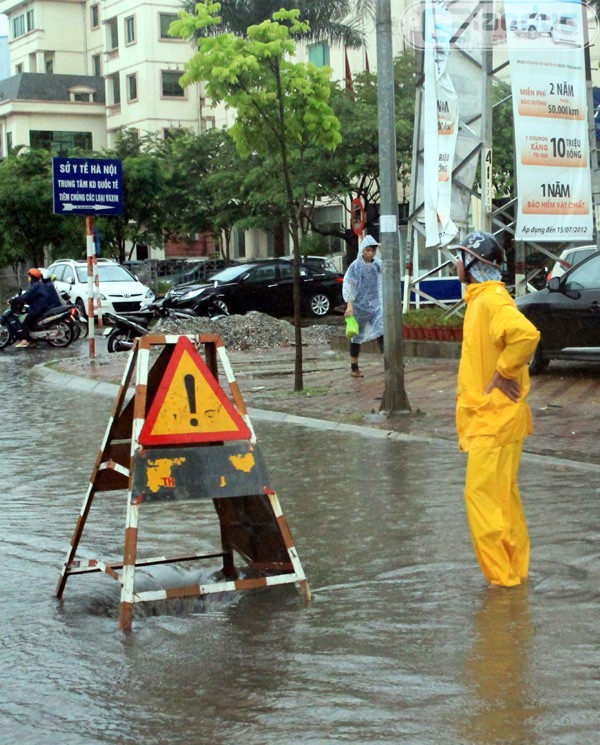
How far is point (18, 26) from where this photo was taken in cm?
7962

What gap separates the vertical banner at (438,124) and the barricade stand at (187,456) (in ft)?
44.0

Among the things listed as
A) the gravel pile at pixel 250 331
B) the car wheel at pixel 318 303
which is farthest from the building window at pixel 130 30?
the gravel pile at pixel 250 331

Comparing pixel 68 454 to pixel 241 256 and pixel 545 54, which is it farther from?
A: pixel 241 256

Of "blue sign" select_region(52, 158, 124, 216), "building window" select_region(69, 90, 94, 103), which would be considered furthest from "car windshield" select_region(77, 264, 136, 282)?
"building window" select_region(69, 90, 94, 103)

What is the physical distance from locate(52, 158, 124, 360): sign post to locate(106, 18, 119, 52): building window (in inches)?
2026

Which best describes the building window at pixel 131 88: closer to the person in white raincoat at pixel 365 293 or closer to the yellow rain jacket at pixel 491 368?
the person in white raincoat at pixel 365 293

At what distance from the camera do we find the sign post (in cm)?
2159

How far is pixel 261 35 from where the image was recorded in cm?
1530

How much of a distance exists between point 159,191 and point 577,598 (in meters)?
44.6

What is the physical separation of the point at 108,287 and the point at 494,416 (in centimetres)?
2765

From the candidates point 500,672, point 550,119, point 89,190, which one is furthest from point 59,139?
point 500,672

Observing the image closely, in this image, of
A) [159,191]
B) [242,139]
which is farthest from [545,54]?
[159,191]

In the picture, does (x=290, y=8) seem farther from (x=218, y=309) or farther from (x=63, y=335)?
(x=63, y=335)

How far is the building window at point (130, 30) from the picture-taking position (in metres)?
69.0
